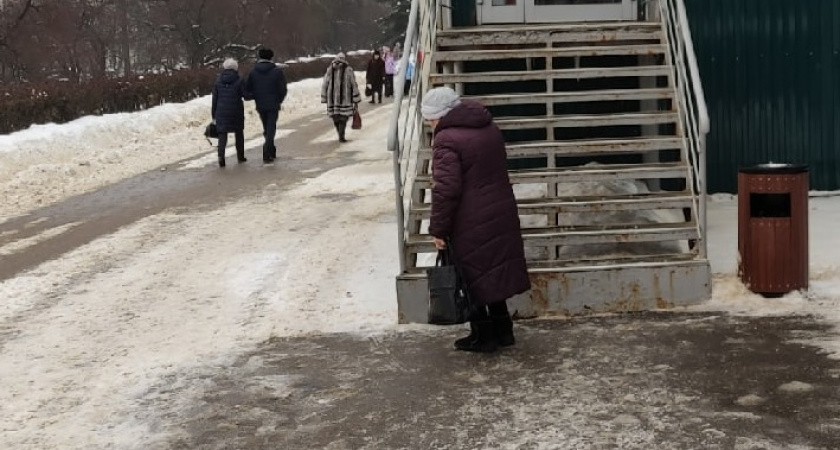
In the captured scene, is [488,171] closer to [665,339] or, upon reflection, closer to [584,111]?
[665,339]

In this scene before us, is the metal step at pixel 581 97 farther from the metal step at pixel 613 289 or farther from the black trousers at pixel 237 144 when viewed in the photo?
the black trousers at pixel 237 144

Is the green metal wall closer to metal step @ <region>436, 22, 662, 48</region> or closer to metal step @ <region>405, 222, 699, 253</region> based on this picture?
metal step @ <region>436, 22, 662, 48</region>

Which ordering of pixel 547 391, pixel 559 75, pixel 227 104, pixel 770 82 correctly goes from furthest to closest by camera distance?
pixel 227 104
pixel 770 82
pixel 559 75
pixel 547 391

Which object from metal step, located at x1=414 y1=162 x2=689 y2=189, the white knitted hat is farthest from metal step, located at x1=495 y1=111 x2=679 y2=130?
the white knitted hat

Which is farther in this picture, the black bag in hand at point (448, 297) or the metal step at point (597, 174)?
the metal step at point (597, 174)

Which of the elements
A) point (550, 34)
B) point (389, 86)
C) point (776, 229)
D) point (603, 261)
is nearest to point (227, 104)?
point (550, 34)

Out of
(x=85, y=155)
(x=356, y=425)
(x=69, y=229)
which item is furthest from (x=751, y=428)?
(x=85, y=155)

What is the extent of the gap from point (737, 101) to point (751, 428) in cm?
613

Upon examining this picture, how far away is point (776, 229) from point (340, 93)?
12.6 m

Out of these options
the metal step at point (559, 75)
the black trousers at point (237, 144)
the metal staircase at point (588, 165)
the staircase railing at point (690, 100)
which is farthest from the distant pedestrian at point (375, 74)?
the metal step at point (559, 75)

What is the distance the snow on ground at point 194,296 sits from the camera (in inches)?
219

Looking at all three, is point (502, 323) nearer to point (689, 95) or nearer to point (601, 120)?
point (601, 120)

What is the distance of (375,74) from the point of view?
29.3 m

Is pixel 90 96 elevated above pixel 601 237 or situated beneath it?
elevated above
